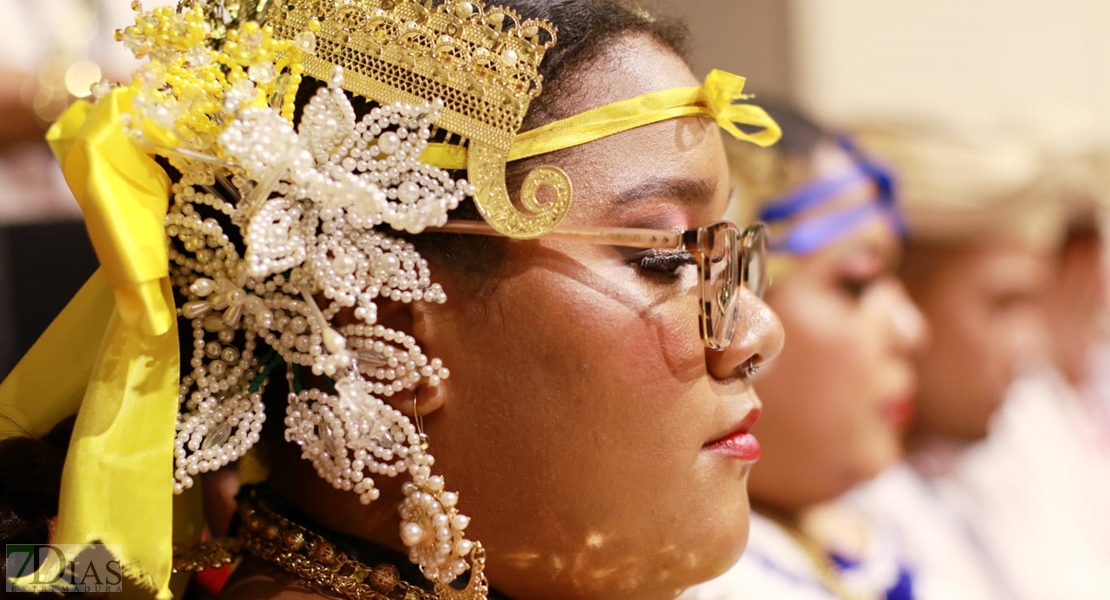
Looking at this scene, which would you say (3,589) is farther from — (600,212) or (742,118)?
(742,118)

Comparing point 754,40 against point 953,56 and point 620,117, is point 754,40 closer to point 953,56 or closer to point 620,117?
point 953,56

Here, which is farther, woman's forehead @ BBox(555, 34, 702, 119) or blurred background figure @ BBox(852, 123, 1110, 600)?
blurred background figure @ BBox(852, 123, 1110, 600)

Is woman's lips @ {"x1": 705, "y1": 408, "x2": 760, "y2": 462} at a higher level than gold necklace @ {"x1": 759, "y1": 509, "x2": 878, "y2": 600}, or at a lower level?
higher

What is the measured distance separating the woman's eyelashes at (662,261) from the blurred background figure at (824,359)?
856 millimetres

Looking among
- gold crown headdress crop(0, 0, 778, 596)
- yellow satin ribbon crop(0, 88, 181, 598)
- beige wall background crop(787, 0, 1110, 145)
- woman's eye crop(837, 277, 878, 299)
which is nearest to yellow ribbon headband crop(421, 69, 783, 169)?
gold crown headdress crop(0, 0, 778, 596)

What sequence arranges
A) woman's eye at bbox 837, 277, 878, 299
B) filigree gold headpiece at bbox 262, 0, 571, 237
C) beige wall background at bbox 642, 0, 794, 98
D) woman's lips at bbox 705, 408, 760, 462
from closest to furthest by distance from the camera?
filigree gold headpiece at bbox 262, 0, 571, 237
woman's lips at bbox 705, 408, 760, 462
woman's eye at bbox 837, 277, 878, 299
beige wall background at bbox 642, 0, 794, 98

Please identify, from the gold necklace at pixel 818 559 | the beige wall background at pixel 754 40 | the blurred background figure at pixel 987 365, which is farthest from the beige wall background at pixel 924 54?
the gold necklace at pixel 818 559

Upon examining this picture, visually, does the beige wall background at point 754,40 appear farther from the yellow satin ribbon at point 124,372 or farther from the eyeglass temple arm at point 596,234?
the yellow satin ribbon at point 124,372

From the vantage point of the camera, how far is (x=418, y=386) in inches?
46.9

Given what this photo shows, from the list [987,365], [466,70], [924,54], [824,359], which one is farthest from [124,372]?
[924,54]

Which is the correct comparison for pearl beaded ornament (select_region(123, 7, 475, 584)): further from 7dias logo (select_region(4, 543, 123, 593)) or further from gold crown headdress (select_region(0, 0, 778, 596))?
7dias logo (select_region(4, 543, 123, 593))

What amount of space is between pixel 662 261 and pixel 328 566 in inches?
20.7

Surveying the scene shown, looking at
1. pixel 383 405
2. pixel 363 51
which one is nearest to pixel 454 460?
pixel 383 405

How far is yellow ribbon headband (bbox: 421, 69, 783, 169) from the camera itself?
1.18 meters
